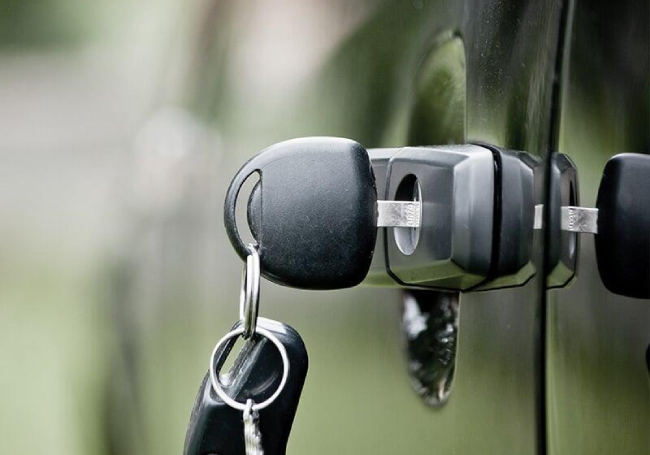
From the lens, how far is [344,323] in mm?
659

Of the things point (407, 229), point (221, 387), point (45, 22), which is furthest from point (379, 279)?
point (45, 22)

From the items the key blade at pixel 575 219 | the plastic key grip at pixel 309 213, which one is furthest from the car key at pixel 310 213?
the key blade at pixel 575 219

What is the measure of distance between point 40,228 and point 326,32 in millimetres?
227

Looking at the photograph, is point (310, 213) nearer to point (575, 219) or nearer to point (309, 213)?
point (309, 213)

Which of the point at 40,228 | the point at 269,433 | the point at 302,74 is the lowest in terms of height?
the point at 269,433

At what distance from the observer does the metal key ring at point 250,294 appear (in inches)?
20.9

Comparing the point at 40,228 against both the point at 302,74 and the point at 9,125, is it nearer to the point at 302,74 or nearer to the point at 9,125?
the point at 9,125

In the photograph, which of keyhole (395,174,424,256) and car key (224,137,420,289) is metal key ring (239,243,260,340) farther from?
keyhole (395,174,424,256)

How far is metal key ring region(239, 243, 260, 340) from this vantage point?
53 cm

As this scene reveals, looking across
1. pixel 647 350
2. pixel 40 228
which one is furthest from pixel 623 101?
pixel 40 228

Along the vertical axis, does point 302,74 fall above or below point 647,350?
above

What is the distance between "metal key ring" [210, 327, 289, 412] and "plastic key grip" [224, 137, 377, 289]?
0.03m

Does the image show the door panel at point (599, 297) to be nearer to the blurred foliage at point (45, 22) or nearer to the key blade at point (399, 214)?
the key blade at point (399, 214)

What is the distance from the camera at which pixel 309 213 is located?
558 millimetres
